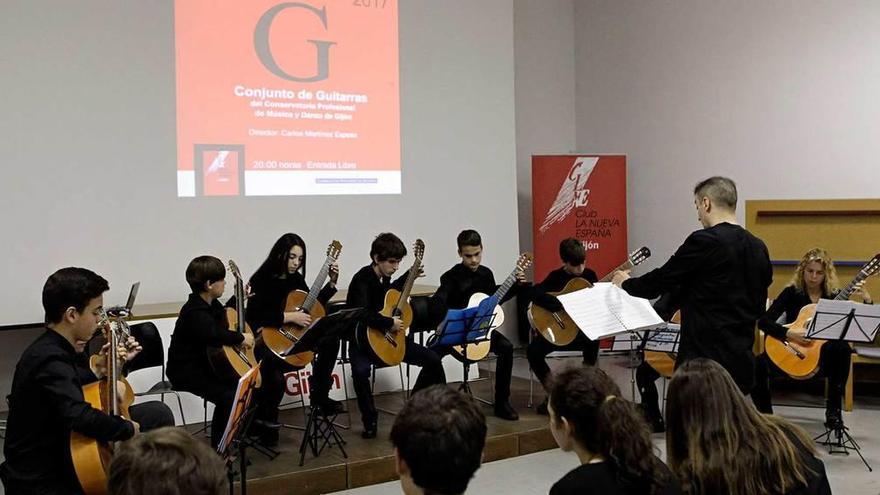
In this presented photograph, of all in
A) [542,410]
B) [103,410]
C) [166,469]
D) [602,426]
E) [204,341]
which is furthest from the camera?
[542,410]

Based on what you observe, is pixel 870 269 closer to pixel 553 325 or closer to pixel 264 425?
pixel 553 325

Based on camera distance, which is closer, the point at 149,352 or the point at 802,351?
the point at 149,352

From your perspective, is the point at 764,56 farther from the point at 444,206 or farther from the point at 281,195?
the point at 281,195

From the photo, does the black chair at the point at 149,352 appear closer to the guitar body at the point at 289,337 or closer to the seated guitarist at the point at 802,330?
the guitar body at the point at 289,337

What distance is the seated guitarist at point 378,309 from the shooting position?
484cm

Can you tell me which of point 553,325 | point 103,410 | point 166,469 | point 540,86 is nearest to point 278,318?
point 553,325

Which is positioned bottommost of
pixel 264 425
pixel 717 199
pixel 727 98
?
pixel 264 425

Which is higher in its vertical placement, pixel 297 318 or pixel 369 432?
pixel 297 318

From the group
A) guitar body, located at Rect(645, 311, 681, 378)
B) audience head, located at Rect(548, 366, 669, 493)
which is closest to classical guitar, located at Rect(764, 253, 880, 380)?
guitar body, located at Rect(645, 311, 681, 378)

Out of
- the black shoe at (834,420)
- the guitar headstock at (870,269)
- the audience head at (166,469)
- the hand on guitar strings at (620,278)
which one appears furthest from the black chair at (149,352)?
the guitar headstock at (870,269)

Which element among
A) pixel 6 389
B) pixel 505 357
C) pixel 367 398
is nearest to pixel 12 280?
pixel 6 389

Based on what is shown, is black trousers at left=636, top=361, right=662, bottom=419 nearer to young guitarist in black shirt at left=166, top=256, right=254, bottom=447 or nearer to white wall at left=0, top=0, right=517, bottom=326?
white wall at left=0, top=0, right=517, bottom=326

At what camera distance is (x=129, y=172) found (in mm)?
5547

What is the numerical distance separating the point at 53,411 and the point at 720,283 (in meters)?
2.66
